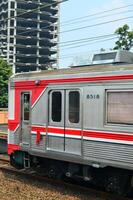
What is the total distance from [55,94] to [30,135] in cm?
155

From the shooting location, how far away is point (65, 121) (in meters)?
11.5

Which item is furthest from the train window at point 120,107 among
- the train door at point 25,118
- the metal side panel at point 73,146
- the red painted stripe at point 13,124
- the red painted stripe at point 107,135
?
the red painted stripe at point 13,124

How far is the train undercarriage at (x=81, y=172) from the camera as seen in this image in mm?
10734

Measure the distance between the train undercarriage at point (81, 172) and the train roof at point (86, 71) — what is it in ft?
7.50

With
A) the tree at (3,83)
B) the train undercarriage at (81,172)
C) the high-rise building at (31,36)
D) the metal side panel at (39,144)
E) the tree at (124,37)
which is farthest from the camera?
the high-rise building at (31,36)

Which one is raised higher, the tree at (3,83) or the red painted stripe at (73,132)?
the tree at (3,83)

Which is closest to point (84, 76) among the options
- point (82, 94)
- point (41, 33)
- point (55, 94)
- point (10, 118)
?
point (82, 94)

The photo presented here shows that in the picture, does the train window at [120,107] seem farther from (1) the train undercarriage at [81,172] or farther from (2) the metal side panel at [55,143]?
(2) the metal side panel at [55,143]

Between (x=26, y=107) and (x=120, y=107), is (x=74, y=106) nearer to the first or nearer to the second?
(x=120, y=107)

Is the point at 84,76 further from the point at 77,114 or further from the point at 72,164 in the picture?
the point at 72,164

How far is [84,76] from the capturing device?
1115 centimetres

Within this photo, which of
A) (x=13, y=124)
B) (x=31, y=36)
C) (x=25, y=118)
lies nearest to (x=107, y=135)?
(x=25, y=118)

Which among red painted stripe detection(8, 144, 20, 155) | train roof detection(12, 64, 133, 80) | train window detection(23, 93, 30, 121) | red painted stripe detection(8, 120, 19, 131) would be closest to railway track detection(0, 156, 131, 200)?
red painted stripe detection(8, 144, 20, 155)

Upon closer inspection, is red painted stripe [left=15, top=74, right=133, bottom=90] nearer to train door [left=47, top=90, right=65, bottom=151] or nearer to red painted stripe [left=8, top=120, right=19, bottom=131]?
train door [left=47, top=90, right=65, bottom=151]
